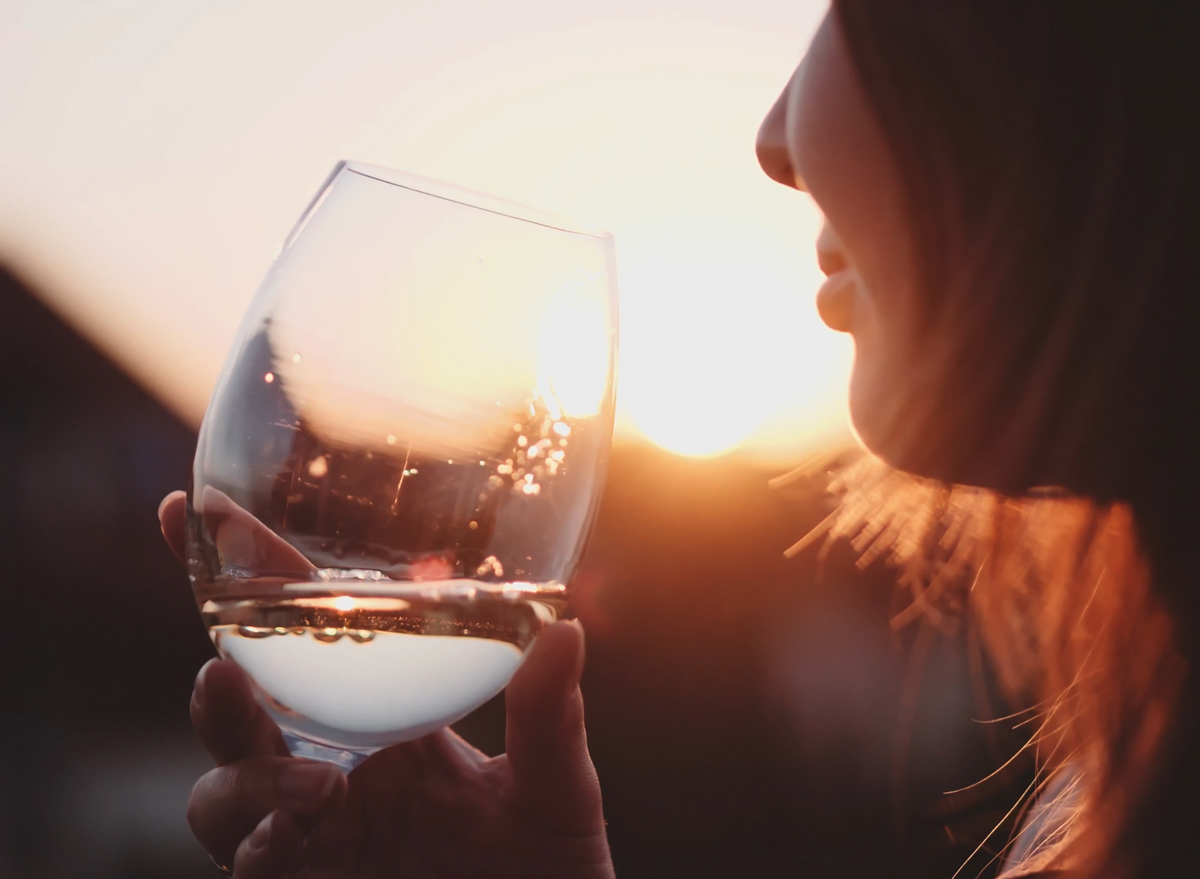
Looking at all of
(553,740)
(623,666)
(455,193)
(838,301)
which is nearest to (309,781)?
(553,740)

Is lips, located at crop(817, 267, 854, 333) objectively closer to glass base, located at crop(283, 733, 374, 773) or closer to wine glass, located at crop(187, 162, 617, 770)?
wine glass, located at crop(187, 162, 617, 770)

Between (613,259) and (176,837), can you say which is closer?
(613,259)

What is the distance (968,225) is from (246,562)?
2.18 feet

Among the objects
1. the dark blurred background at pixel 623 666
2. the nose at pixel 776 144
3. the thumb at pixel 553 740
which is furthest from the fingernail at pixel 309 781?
the dark blurred background at pixel 623 666

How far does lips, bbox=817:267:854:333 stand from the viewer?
0.97 meters

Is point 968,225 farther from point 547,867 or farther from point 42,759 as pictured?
point 42,759

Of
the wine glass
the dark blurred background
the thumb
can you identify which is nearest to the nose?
the wine glass

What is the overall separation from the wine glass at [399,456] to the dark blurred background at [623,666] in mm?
5059

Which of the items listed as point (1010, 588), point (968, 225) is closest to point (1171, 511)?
point (968, 225)

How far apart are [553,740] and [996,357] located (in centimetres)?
53

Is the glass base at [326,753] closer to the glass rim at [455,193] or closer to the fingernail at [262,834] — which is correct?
the fingernail at [262,834]

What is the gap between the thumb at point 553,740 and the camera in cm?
70

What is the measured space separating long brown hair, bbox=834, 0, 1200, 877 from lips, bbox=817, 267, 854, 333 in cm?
10

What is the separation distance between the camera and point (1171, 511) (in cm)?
87
